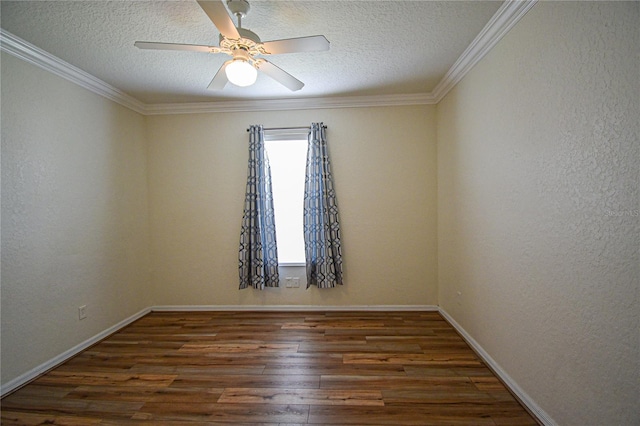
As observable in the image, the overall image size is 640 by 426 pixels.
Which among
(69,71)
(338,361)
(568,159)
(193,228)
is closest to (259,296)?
(193,228)

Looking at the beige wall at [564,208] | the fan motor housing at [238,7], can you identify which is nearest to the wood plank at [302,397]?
the beige wall at [564,208]

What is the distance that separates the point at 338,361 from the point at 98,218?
8.69 feet

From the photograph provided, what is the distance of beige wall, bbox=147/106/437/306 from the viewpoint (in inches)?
128

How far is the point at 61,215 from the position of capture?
235 cm

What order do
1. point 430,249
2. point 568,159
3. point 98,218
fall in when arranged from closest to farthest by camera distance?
point 568,159 < point 98,218 < point 430,249

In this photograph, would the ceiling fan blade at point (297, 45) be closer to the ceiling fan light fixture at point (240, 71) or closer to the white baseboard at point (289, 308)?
the ceiling fan light fixture at point (240, 71)

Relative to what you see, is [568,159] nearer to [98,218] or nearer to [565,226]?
[565,226]

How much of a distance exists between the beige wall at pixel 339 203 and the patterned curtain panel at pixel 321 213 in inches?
5.2

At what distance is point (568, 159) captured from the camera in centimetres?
138

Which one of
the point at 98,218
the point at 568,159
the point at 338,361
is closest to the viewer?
the point at 568,159

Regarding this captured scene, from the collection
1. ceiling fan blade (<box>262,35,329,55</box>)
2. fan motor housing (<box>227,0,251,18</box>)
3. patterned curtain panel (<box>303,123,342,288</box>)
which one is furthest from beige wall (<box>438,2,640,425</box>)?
fan motor housing (<box>227,0,251,18</box>)

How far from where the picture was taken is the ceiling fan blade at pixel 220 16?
4.24ft

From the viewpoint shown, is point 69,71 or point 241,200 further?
point 241,200

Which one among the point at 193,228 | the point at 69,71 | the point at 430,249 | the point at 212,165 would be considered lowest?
the point at 430,249
